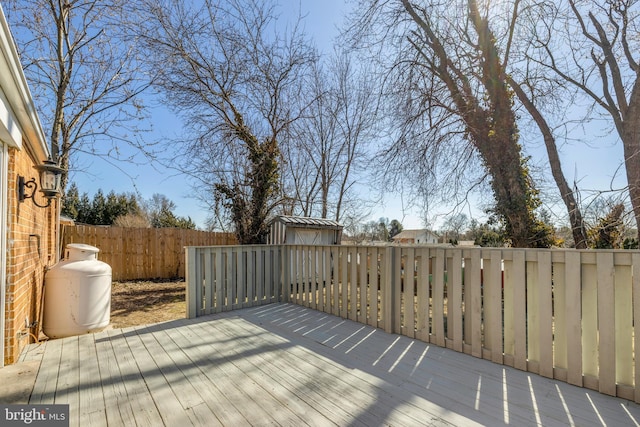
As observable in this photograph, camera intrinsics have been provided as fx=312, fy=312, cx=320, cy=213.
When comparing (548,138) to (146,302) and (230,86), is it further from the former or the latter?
(146,302)

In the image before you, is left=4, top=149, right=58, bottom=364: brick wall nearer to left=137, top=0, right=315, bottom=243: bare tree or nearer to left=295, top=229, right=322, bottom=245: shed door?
left=137, top=0, right=315, bottom=243: bare tree

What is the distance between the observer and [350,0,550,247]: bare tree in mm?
5656

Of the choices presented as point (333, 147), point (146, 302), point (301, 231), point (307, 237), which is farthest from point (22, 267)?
point (333, 147)

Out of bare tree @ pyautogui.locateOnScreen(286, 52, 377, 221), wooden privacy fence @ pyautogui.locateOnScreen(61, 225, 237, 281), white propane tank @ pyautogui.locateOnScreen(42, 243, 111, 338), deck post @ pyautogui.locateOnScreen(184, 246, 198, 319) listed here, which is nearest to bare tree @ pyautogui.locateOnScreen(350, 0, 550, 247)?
deck post @ pyautogui.locateOnScreen(184, 246, 198, 319)

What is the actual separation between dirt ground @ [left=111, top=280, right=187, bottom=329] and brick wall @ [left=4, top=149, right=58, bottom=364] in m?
1.14

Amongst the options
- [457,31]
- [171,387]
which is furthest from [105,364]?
[457,31]

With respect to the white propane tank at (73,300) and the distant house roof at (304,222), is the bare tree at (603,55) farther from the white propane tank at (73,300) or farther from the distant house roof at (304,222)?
the white propane tank at (73,300)

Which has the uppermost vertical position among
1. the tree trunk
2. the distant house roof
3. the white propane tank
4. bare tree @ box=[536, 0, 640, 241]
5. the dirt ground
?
bare tree @ box=[536, 0, 640, 241]

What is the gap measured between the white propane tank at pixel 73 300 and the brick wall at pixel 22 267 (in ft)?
0.41

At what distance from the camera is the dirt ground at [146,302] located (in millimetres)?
5269

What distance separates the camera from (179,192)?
9930 millimetres

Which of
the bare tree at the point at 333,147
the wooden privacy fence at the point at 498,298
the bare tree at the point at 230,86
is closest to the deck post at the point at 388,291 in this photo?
the wooden privacy fence at the point at 498,298

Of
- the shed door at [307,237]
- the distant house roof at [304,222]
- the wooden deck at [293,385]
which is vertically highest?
the distant house roof at [304,222]

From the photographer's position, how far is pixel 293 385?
238 centimetres
